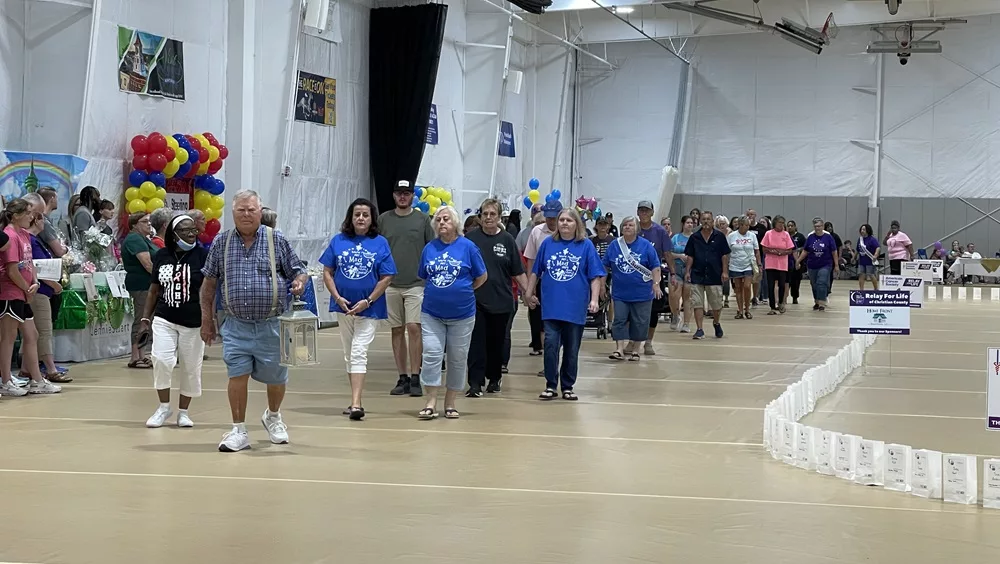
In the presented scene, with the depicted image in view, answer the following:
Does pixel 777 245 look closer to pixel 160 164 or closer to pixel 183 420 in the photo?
pixel 160 164

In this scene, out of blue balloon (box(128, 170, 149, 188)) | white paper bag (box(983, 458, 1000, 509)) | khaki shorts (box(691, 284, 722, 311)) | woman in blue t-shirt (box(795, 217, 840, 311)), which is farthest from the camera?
woman in blue t-shirt (box(795, 217, 840, 311))

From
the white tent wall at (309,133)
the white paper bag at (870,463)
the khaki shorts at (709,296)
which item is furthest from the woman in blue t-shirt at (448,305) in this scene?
the white tent wall at (309,133)

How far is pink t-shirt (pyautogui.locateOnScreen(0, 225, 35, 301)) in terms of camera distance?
9398 mm

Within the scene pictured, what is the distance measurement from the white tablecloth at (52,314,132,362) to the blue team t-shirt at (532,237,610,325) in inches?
205

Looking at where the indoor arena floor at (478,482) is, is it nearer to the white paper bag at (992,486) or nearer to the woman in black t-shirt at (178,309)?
the white paper bag at (992,486)

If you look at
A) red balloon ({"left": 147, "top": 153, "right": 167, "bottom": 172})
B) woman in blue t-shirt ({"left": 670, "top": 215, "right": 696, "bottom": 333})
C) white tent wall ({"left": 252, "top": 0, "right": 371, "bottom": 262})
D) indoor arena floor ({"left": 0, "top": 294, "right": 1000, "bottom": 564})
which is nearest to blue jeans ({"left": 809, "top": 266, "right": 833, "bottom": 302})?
woman in blue t-shirt ({"left": 670, "top": 215, "right": 696, "bottom": 333})

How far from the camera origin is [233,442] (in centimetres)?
741

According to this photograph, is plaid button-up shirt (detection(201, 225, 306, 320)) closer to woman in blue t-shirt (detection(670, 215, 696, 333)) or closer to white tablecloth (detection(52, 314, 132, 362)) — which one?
white tablecloth (detection(52, 314, 132, 362))

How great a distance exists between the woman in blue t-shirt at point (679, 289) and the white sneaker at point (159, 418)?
359 inches

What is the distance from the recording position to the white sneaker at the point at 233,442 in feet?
24.3

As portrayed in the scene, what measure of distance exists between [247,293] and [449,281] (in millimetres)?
1963

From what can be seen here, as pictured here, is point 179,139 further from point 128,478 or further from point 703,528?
point 703,528

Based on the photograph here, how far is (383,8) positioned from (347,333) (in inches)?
479

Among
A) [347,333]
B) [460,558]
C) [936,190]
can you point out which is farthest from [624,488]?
[936,190]
